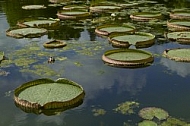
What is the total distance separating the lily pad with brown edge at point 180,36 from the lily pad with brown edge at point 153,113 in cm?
352

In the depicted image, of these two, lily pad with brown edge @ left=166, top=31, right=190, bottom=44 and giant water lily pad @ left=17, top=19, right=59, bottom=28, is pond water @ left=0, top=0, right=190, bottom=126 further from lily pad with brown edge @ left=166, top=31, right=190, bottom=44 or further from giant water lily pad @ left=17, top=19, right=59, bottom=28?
giant water lily pad @ left=17, top=19, right=59, bottom=28

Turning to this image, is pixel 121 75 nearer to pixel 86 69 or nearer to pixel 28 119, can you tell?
pixel 86 69

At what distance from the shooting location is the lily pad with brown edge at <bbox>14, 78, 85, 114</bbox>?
4.41m

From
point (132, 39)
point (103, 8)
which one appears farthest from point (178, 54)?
point (103, 8)

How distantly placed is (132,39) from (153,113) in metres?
3.51

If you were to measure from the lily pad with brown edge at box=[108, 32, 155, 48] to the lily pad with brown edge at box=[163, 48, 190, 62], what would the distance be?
758 mm

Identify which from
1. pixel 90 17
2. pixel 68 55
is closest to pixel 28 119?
pixel 68 55

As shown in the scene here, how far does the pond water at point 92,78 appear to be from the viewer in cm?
424

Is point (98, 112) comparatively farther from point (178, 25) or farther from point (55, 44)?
point (178, 25)

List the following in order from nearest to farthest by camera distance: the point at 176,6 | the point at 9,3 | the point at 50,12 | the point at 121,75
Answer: the point at 121,75 < the point at 50,12 < the point at 176,6 < the point at 9,3

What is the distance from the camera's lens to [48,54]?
22.0 ft

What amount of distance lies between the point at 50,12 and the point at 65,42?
4171mm

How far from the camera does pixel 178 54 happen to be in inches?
252

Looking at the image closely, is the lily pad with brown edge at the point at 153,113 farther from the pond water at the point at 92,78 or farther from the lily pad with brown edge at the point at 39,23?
the lily pad with brown edge at the point at 39,23
